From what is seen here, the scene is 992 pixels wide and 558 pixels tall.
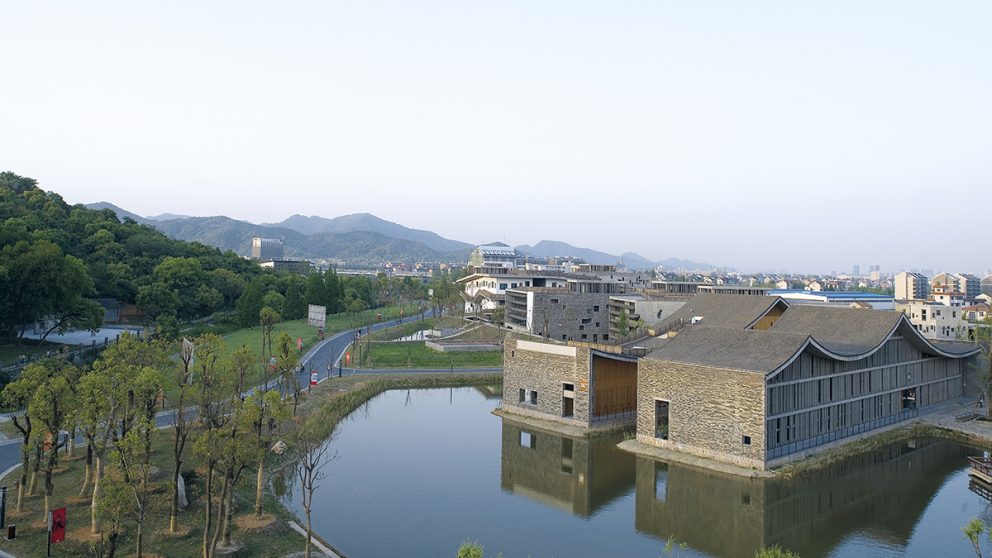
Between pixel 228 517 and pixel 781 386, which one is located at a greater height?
pixel 781 386

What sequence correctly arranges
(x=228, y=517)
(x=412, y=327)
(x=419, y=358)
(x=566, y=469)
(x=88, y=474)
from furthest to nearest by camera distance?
(x=412, y=327) → (x=419, y=358) → (x=566, y=469) → (x=88, y=474) → (x=228, y=517)

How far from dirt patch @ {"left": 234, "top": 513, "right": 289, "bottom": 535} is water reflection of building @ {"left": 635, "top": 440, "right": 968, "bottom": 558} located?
30.2ft

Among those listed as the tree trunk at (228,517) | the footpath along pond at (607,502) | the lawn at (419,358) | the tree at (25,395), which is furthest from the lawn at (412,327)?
the tree trunk at (228,517)

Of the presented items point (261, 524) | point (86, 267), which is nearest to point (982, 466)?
point (261, 524)

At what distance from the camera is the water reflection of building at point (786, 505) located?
1638 cm

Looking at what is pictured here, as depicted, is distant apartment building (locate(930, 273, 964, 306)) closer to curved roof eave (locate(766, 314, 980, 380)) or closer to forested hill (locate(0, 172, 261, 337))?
curved roof eave (locate(766, 314, 980, 380))

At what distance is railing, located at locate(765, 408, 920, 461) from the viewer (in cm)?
2113

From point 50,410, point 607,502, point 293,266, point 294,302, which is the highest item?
point 293,266

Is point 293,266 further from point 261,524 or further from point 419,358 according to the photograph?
point 261,524

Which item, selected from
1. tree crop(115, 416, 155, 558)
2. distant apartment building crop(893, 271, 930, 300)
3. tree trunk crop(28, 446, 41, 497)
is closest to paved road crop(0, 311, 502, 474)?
tree trunk crop(28, 446, 41, 497)

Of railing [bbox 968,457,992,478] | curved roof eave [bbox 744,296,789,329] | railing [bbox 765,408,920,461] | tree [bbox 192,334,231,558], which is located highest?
curved roof eave [bbox 744,296,789,329]

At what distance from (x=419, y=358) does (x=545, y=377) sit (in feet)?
51.5

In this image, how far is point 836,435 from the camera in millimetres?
23656

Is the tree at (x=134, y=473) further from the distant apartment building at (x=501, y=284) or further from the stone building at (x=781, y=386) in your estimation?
the distant apartment building at (x=501, y=284)
